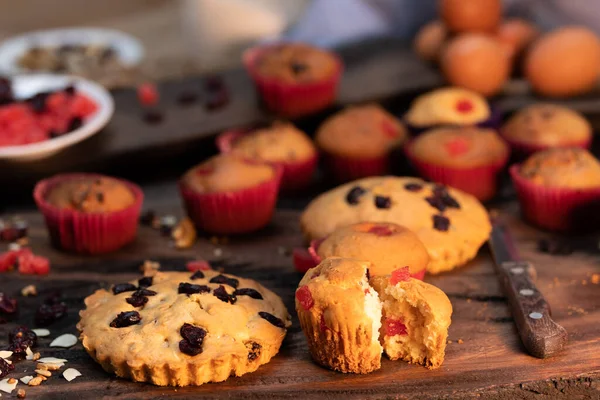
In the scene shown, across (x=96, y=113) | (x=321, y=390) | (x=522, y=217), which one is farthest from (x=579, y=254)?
(x=96, y=113)

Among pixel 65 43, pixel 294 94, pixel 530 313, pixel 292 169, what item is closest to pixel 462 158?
pixel 292 169

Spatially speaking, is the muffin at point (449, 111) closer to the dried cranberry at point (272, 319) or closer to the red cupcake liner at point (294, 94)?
the red cupcake liner at point (294, 94)

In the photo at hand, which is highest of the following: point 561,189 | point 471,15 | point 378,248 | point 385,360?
point 471,15

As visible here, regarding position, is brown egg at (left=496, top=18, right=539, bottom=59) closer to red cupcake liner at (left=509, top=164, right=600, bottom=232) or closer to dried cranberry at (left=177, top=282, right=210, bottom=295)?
red cupcake liner at (left=509, top=164, right=600, bottom=232)

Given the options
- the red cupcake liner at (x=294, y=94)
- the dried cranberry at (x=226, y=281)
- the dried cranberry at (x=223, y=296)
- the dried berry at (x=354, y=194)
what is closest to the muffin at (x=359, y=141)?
the red cupcake liner at (x=294, y=94)

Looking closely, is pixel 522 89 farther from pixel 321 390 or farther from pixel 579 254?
pixel 321 390

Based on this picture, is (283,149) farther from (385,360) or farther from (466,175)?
(385,360)
